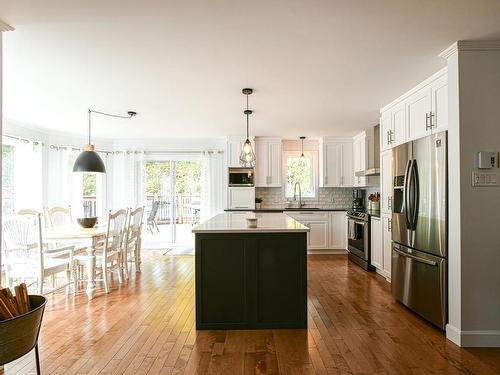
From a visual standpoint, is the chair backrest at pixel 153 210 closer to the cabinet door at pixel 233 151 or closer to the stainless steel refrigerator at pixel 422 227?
the cabinet door at pixel 233 151

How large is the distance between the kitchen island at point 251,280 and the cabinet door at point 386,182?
208cm

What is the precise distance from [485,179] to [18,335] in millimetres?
3293

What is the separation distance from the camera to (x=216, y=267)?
3012mm

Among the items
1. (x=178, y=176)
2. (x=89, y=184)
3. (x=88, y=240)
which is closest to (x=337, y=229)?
(x=178, y=176)

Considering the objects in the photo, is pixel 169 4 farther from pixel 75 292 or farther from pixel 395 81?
→ pixel 75 292

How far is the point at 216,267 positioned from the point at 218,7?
2.09m

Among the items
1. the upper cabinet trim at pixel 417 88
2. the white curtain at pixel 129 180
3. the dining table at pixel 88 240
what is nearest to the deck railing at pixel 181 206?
the white curtain at pixel 129 180

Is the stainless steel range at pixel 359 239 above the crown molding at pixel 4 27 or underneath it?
underneath

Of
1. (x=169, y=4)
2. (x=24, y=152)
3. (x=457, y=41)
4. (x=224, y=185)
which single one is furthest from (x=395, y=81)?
(x=24, y=152)

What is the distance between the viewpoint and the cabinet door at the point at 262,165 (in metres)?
6.88

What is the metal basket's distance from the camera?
5.15 feet

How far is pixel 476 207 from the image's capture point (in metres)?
2.66

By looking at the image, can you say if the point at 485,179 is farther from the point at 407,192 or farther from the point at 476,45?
the point at 476,45

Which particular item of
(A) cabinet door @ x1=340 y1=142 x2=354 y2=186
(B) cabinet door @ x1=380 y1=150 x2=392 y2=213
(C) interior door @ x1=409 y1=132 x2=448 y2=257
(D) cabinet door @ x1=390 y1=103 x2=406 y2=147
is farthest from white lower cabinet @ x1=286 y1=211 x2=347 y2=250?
(C) interior door @ x1=409 y1=132 x2=448 y2=257
